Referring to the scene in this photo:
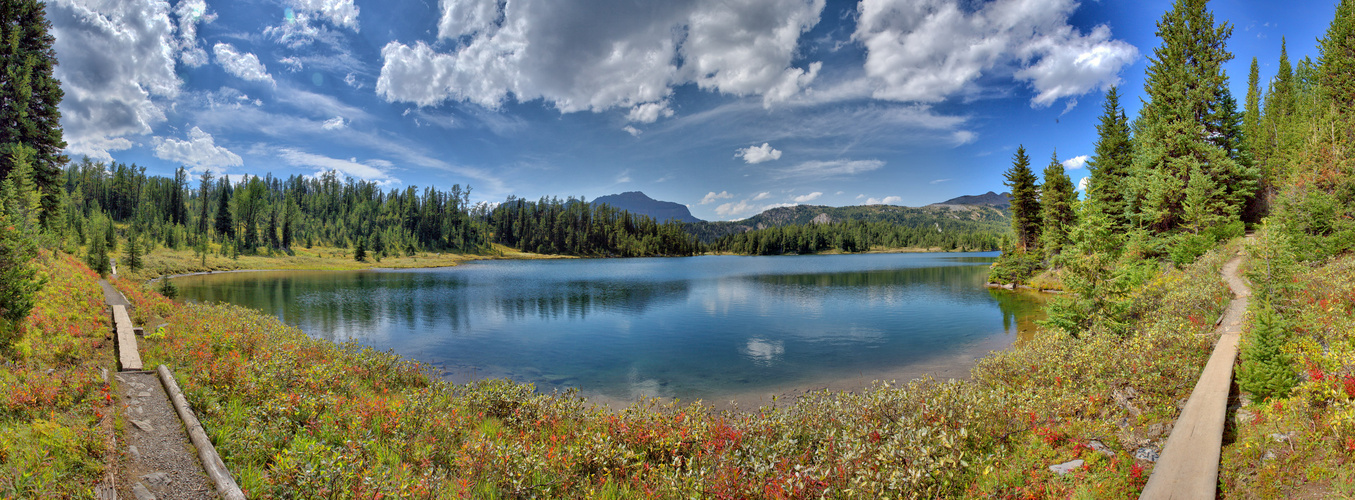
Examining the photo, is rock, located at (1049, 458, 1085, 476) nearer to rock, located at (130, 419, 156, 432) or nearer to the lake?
the lake

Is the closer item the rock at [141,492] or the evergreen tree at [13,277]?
the rock at [141,492]

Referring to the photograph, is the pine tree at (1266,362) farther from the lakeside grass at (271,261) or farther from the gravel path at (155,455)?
the lakeside grass at (271,261)

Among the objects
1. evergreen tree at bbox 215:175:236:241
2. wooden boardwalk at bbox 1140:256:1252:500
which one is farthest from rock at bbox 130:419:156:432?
evergreen tree at bbox 215:175:236:241

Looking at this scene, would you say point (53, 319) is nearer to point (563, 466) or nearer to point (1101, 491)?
point (563, 466)

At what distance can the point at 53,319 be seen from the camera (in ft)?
43.4

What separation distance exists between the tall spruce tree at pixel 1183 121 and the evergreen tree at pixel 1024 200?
18248mm

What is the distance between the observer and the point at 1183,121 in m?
31.8

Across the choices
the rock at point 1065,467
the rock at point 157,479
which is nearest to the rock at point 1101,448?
the rock at point 1065,467

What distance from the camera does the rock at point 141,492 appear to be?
18.6ft

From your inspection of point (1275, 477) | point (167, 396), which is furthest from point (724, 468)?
point (167, 396)

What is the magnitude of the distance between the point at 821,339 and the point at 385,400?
2145 cm

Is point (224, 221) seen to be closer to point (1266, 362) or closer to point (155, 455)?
point (155, 455)

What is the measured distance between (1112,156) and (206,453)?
203 feet

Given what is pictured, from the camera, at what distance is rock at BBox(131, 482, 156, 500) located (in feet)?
18.6
